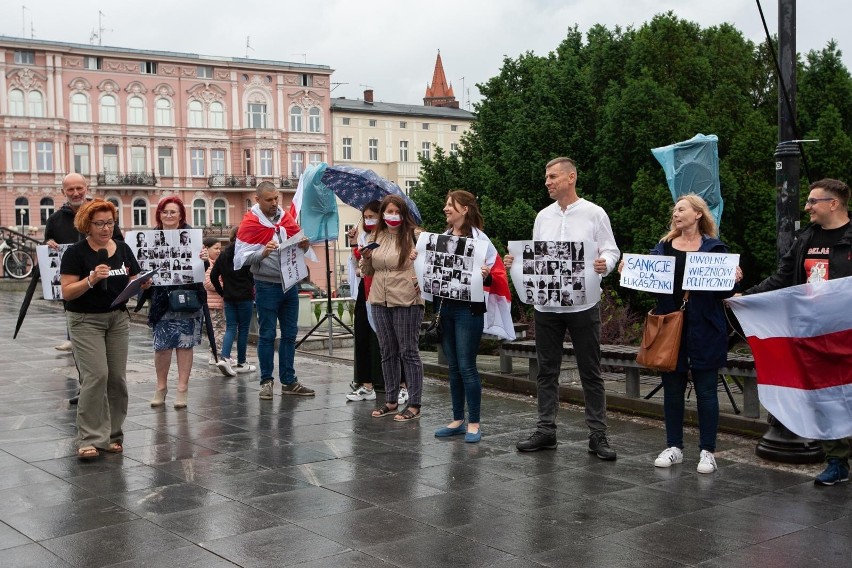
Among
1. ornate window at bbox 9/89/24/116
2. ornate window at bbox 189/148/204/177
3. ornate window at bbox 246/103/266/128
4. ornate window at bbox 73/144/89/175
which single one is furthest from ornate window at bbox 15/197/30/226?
ornate window at bbox 246/103/266/128

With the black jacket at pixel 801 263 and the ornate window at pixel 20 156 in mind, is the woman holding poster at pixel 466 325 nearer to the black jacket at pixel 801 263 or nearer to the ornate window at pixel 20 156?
the black jacket at pixel 801 263

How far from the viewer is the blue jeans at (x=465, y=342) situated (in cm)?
831

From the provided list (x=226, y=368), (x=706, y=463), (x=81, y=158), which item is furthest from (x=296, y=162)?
(x=706, y=463)

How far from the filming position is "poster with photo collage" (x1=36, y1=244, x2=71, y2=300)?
9.94 meters

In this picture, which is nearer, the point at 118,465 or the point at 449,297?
the point at 118,465

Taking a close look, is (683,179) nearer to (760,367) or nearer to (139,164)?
(760,367)

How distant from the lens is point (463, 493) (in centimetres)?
659

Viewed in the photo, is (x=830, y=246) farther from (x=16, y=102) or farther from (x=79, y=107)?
(x=79, y=107)

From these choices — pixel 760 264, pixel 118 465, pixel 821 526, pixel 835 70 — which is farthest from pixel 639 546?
pixel 835 70

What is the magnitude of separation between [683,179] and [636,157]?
34.3 ft

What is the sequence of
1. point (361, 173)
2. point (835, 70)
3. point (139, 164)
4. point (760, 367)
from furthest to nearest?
point (139, 164) < point (835, 70) < point (361, 173) < point (760, 367)

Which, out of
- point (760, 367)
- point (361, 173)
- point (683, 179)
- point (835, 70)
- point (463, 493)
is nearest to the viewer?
point (463, 493)

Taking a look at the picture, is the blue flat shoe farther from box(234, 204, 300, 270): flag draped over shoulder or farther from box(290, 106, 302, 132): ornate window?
box(290, 106, 302, 132): ornate window

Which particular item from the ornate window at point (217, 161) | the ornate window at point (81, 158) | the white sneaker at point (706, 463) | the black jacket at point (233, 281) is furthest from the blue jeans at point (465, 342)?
the ornate window at point (217, 161)
